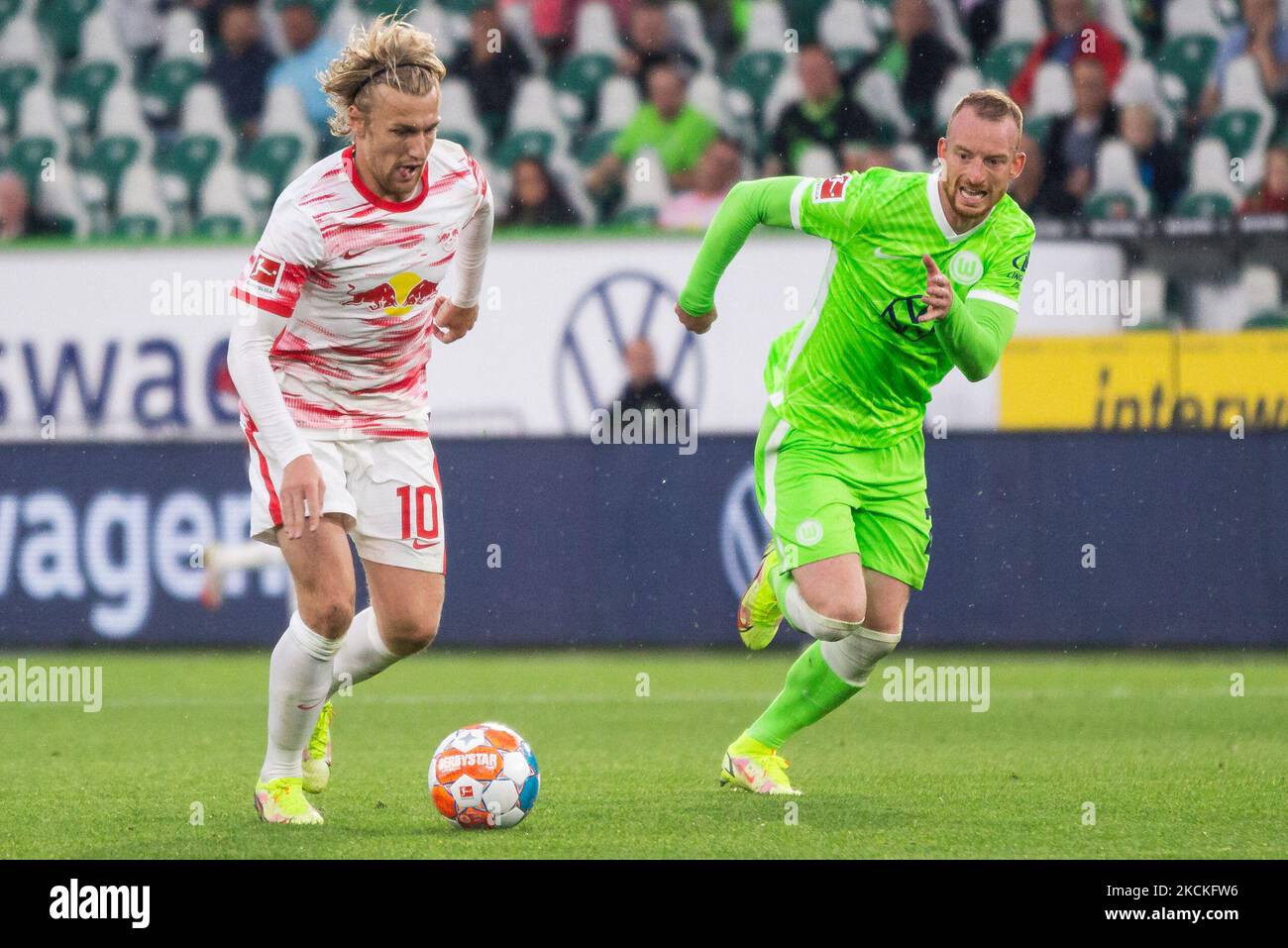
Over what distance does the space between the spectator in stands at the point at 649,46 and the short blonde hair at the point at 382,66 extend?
25.7ft

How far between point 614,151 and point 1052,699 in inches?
209

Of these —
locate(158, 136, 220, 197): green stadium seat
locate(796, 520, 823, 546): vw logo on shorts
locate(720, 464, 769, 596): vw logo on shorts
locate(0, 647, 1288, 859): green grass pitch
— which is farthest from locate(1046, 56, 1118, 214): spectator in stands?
locate(796, 520, 823, 546): vw logo on shorts

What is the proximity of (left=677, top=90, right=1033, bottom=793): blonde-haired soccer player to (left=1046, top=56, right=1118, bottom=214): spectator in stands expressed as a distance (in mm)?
6303

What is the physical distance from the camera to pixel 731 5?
530 inches

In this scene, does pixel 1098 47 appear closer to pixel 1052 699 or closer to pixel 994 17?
pixel 994 17

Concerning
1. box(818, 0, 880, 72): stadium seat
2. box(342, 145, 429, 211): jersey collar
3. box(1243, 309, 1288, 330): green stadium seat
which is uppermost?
box(818, 0, 880, 72): stadium seat

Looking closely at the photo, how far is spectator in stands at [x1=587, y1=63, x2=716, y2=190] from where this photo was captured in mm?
12688

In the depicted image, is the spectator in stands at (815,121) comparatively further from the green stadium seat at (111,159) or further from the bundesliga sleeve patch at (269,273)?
the bundesliga sleeve patch at (269,273)

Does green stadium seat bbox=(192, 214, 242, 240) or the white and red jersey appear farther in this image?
green stadium seat bbox=(192, 214, 242, 240)

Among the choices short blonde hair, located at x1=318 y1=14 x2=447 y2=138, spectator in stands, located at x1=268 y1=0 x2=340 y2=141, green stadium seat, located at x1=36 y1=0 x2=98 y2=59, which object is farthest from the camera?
green stadium seat, located at x1=36 y1=0 x2=98 y2=59

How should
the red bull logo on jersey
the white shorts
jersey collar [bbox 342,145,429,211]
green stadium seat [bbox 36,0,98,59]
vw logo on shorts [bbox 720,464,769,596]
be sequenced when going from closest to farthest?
jersey collar [bbox 342,145,429,211] < the red bull logo on jersey < the white shorts < vw logo on shorts [bbox 720,464,769,596] < green stadium seat [bbox 36,0,98,59]

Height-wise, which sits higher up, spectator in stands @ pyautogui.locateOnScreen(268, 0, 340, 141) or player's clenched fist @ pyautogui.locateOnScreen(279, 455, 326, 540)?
spectator in stands @ pyautogui.locateOnScreen(268, 0, 340, 141)

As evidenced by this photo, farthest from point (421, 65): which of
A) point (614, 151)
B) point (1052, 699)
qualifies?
point (614, 151)

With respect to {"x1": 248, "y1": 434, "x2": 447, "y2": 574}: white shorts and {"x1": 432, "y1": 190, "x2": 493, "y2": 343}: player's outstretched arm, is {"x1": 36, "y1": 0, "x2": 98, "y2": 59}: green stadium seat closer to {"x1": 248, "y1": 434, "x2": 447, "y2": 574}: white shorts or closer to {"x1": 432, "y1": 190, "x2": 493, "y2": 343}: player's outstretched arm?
{"x1": 432, "y1": 190, "x2": 493, "y2": 343}: player's outstretched arm
